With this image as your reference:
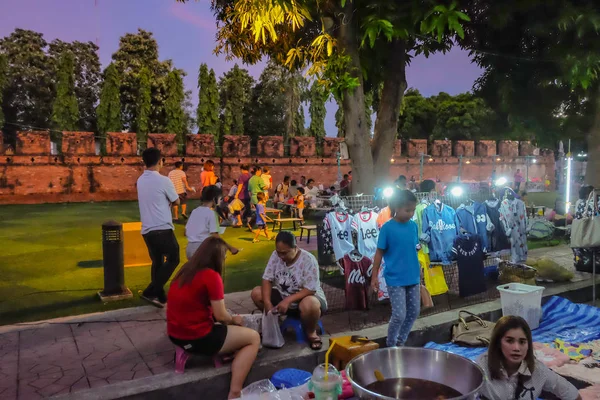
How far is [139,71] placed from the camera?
35.2 metres

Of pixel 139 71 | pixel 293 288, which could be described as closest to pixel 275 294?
pixel 293 288

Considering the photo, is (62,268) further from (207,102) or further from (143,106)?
(143,106)

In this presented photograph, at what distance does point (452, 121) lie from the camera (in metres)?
41.0

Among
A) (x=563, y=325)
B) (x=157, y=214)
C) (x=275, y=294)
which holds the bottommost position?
(x=563, y=325)

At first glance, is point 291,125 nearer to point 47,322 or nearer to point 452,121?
point 452,121

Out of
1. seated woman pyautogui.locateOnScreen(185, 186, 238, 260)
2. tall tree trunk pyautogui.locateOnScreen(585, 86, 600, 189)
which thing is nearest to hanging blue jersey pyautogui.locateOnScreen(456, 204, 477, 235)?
seated woman pyautogui.locateOnScreen(185, 186, 238, 260)

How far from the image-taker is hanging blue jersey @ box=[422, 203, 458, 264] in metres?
6.77

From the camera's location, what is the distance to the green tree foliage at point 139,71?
3469 centimetres

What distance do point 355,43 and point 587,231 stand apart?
4.80 m

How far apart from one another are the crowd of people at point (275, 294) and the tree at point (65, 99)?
1005 inches

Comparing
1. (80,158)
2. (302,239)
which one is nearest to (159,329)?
(302,239)

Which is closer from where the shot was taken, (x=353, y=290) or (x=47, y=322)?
(x=47, y=322)

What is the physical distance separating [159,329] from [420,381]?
3554 millimetres

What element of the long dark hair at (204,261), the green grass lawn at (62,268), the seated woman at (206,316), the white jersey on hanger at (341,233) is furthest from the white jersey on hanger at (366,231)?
the long dark hair at (204,261)
